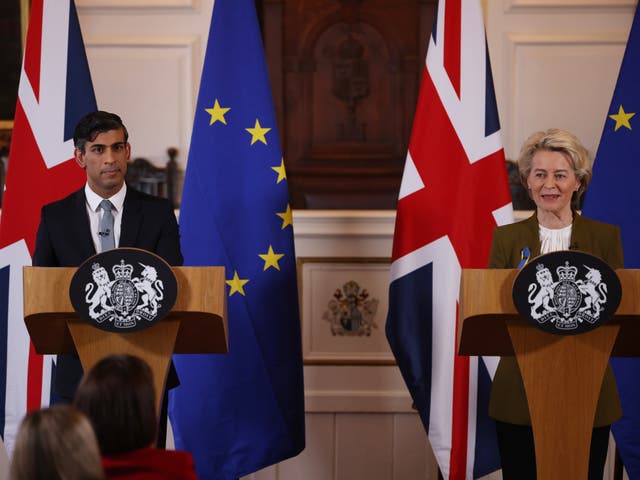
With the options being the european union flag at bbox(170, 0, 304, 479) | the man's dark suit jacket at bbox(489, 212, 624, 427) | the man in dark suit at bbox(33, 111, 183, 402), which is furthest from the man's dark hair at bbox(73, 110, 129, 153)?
the man's dark suit jacket at bbox(489, 212, 624, 427)

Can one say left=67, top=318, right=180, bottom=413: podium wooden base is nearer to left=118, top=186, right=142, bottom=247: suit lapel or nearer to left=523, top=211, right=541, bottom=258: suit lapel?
left=118, top=186, right=142, bottom=247: suit lapel

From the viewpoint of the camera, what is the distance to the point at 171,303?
2.23m

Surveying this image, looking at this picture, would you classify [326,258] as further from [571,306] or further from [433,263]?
[571,306]

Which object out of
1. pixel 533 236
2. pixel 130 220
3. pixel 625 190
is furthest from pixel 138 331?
pixel 625 190

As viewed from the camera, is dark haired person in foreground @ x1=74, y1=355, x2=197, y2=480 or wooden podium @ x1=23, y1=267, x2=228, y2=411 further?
wooden podium @ x1=23, y1=267, x2=228, y2=411

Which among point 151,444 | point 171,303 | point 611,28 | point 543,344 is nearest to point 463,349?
point 543,344

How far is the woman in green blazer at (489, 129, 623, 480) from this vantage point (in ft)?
8.27

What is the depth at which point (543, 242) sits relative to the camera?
261 cm

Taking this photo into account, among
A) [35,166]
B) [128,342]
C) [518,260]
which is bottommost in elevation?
[128,342]

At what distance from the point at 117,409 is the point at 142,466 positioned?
0.10 m

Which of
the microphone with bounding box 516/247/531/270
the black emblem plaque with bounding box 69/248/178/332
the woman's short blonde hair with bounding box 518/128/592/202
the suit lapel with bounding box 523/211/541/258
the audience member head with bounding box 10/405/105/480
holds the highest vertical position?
the woman's short blonde hair with bounding box 518/128/592/202

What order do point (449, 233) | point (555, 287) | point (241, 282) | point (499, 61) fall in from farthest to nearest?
point (499, 61) < point (241, 282) < point (449, 233) < point (555, 287)

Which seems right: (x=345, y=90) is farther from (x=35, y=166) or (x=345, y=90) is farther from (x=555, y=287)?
(x=555, y=287)

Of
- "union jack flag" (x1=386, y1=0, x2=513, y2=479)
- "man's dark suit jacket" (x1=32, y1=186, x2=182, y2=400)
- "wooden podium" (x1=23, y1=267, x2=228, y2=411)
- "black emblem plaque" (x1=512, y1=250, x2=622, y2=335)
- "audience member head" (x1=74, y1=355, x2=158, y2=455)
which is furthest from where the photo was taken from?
"union jack flag" (x1=386, y1=0, x2=513, y2=479)
